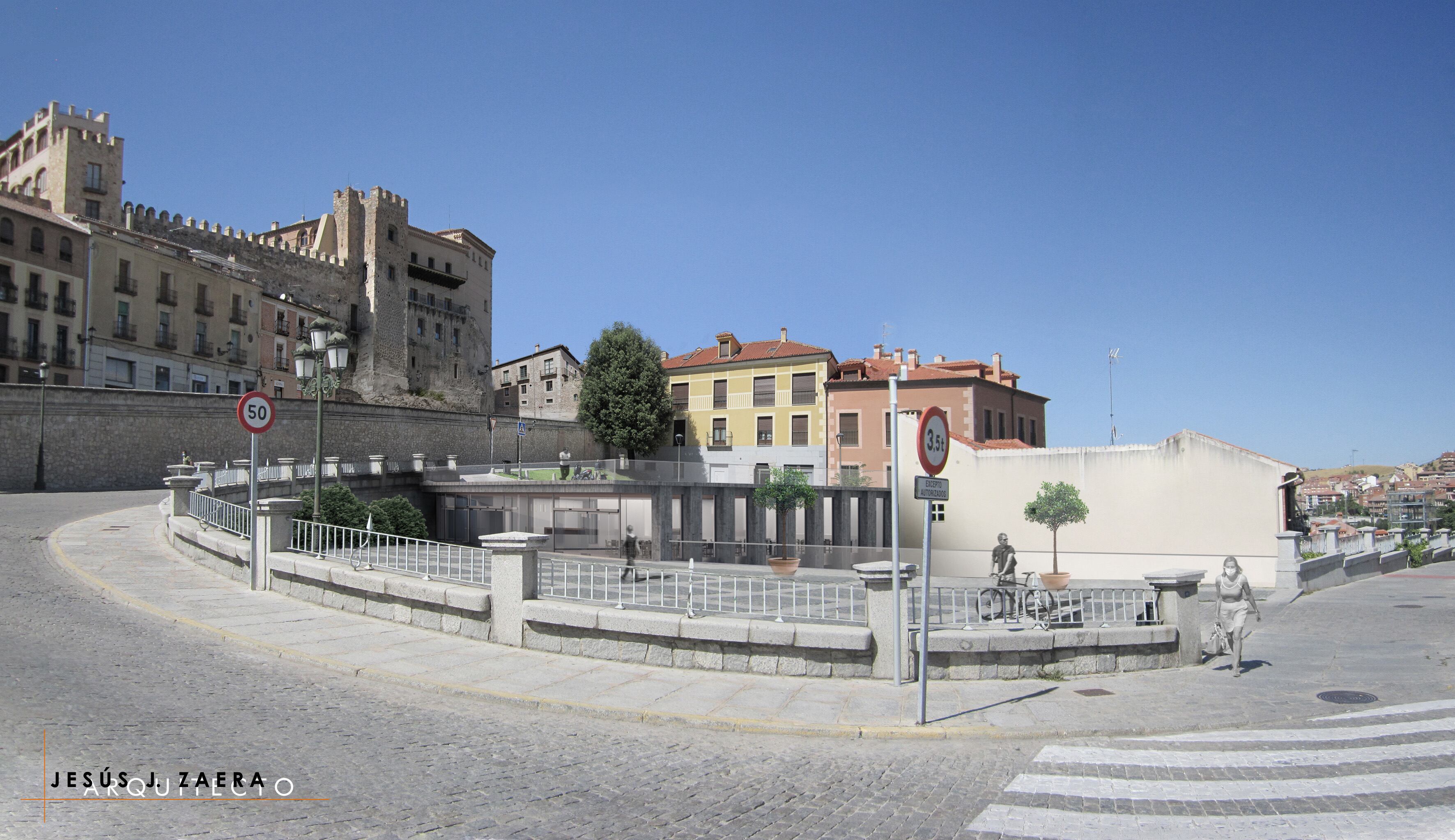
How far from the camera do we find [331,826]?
15.4ft

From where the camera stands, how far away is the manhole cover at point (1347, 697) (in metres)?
8.36

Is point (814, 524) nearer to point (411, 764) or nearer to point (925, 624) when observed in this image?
point (925, 624)

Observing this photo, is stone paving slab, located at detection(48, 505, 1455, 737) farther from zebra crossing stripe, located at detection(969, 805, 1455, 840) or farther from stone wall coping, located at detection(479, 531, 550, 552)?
zebra crossing stripe, located at detection(969, 805, 1455, 840)

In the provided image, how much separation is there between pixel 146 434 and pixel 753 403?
30891 mm

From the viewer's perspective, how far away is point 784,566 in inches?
938

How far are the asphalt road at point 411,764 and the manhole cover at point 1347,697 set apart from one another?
3892 millimetres

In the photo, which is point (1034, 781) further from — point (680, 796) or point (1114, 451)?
point (1114, 451)

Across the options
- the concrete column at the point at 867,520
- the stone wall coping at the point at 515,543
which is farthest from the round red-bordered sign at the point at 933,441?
the concrete column at the point at 867,520

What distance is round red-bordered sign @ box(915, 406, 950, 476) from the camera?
7457mm

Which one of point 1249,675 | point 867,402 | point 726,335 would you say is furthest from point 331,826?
point 726,335

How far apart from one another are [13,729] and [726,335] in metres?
48.3

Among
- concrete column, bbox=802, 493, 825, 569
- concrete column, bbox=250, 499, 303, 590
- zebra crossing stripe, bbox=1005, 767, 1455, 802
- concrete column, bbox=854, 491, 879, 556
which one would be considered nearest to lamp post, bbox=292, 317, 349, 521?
concrete column, bbox=250, 499, 303, 590

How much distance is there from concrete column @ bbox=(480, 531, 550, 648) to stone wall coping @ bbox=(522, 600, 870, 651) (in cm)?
29

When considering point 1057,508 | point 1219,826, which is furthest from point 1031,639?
point 1057,508
